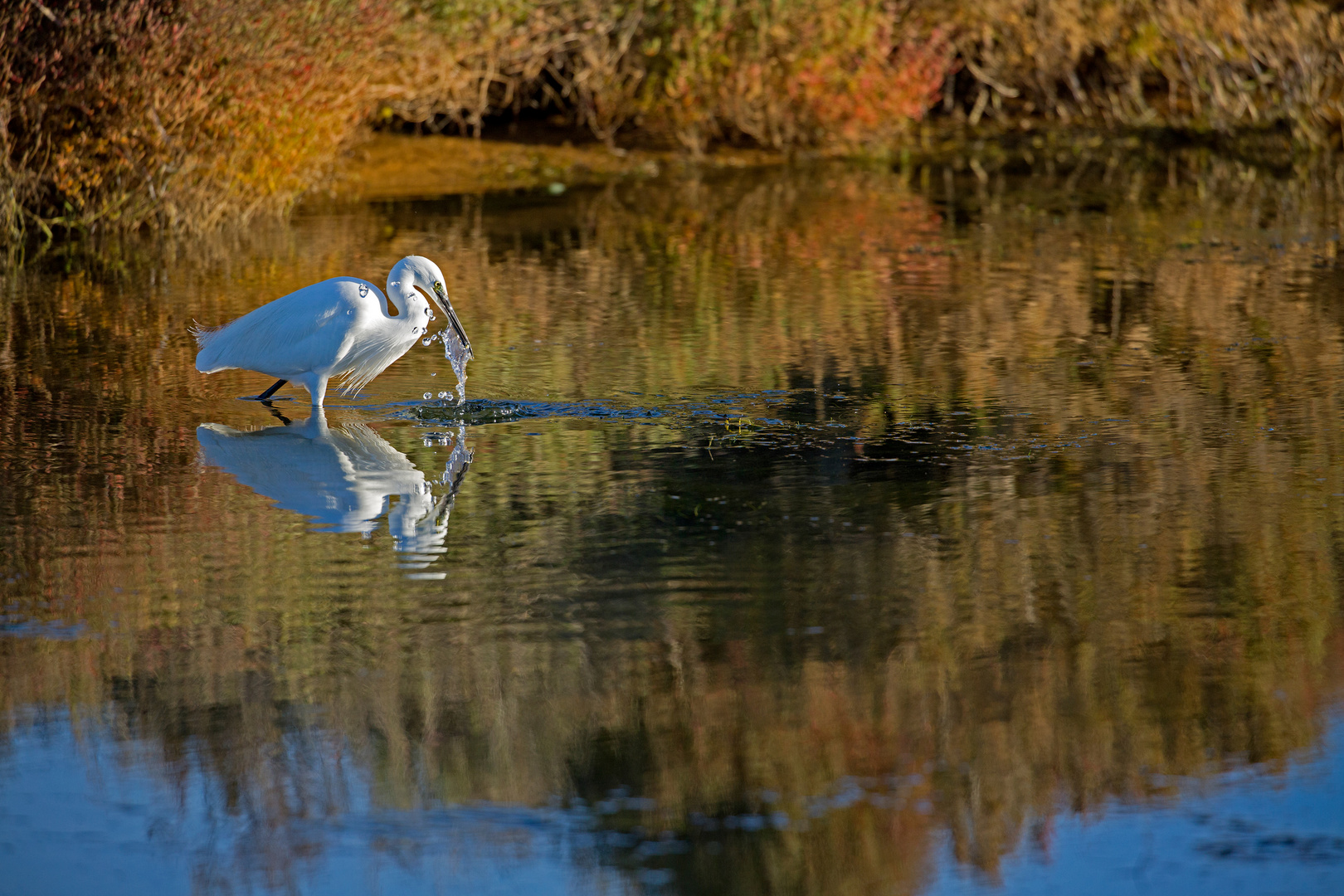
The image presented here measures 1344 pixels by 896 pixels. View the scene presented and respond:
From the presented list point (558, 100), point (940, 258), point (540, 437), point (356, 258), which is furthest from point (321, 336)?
point (558, 100)

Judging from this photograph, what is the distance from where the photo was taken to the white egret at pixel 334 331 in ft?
25.3

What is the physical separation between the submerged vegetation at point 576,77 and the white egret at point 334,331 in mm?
5426

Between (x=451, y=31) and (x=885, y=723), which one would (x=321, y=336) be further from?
(x=451, y=31)

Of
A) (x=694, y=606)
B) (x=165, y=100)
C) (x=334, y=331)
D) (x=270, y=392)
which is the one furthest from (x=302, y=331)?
(x=165, y=100)

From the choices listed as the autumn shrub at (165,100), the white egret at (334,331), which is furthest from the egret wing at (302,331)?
the autumn shrub at (165,100)

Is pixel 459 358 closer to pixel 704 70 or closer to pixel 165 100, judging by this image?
pixel 165 100

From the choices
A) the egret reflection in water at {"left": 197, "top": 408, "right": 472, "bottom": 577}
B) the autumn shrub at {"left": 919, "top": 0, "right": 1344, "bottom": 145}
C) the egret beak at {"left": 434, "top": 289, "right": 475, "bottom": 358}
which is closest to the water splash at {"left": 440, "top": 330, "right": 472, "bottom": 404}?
the egret beak at {"left": 434, "top": 289, "right": 475, "bottom": 358}

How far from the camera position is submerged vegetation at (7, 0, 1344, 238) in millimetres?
12898

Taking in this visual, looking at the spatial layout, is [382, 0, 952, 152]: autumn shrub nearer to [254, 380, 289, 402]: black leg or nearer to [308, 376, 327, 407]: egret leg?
[254, 380, 289, 402]: black leg

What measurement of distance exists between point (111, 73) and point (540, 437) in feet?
23.4

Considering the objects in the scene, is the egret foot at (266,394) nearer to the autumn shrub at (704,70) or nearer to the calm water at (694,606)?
the calm water at (694,606)

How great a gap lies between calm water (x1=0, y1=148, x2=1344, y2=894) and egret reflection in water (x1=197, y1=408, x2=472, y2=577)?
3 centimetres

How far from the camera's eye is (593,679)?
484 centimetres

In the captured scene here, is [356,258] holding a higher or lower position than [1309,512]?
higher
